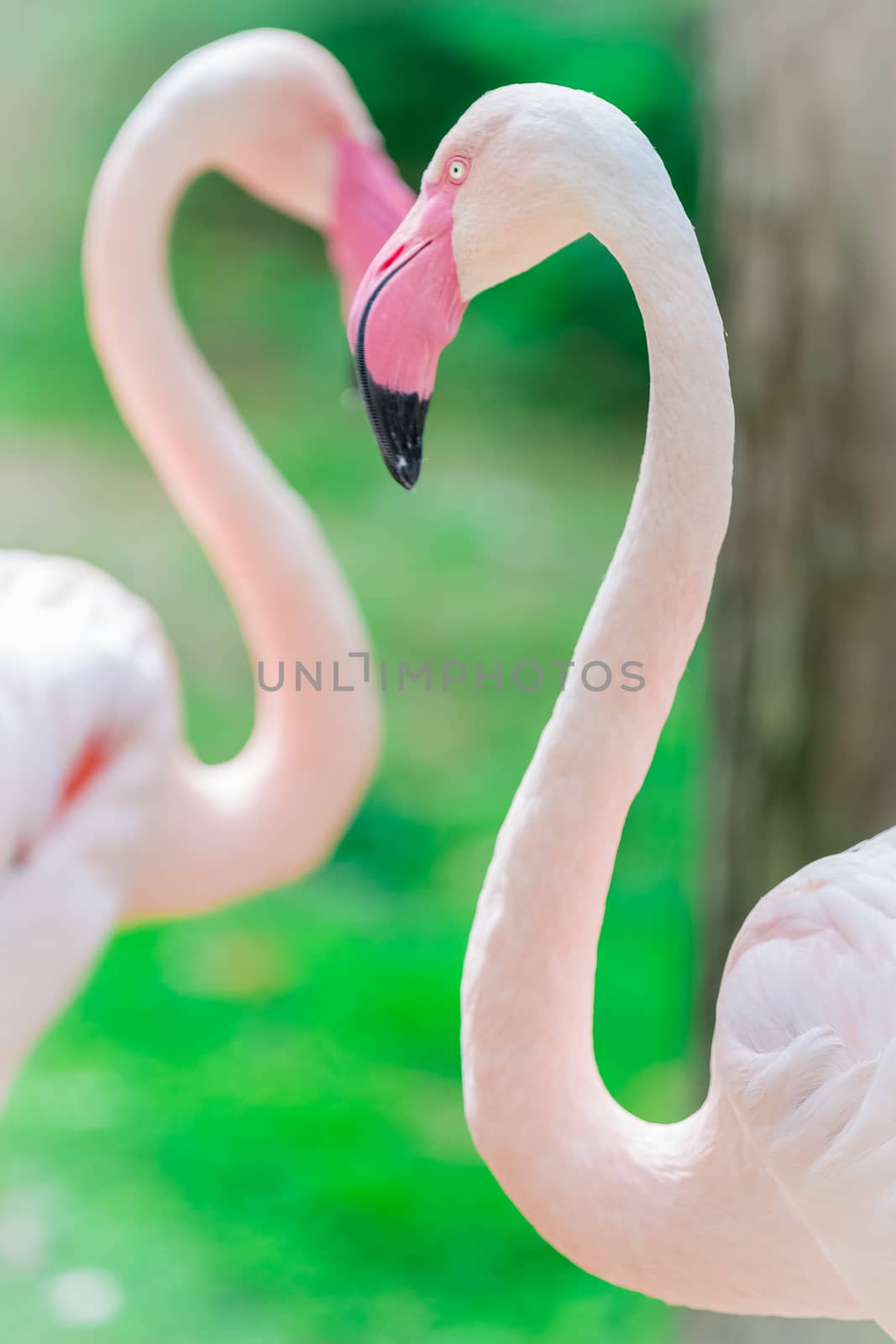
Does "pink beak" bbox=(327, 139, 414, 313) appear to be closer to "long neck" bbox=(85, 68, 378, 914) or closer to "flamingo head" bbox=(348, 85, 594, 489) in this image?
"long neck" bbox=(85, 68, 378, 914)

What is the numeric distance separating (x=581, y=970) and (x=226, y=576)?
105 centimetres

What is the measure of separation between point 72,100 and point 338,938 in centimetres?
349

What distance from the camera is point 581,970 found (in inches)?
32.5

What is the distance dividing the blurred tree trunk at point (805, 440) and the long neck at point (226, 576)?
492 millimetres

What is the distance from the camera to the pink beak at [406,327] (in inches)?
29.9

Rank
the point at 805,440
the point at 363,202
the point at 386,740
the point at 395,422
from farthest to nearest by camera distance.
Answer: the point at 386,740
the point at 363,202
the point at 805,440
the point at 395,422

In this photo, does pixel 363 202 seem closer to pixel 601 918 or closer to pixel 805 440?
pixel 805 440

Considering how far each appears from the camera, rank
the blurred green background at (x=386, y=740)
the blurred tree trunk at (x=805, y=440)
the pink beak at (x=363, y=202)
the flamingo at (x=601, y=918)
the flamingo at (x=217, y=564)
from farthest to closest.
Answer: the blurred green background at (x=386, y=740) < the pink beak at (x=363, y=202) < the flamingo at (x=217, y=564) < the blurred tree trunk at (x=805, y=440) < the flamingo at (x=601, y=918)

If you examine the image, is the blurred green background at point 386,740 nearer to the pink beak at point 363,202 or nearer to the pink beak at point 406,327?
the pink beak at point 363,202

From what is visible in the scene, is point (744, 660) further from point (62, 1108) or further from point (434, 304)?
point (62, 1108)

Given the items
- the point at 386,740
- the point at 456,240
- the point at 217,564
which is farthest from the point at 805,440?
the point at 386,740

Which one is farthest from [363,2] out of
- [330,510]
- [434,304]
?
[434,304]

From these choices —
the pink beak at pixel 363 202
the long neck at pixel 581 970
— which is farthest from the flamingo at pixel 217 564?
the long neck at pixel 581 970

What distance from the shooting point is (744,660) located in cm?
142
